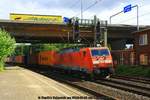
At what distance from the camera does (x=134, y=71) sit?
132 ft

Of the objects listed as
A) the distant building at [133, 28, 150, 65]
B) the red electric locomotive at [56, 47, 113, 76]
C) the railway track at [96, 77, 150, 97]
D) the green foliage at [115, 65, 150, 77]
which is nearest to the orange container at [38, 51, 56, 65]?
the green foliage at [115, 65, 150, 77]

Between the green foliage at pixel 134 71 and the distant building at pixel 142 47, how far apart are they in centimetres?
276

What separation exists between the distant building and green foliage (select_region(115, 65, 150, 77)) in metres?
2.76

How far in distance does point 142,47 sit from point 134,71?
855 centimetres

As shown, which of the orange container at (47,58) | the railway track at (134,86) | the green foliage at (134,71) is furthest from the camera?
the orange container at (47,58)

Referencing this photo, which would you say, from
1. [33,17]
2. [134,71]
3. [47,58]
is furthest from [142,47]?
[33,17]

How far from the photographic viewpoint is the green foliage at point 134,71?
37003 millimetres

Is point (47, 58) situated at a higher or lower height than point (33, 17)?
lower

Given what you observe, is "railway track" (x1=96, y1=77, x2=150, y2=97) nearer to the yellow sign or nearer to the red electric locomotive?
the red electric locomotive

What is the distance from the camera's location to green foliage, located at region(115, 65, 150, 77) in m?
37.0

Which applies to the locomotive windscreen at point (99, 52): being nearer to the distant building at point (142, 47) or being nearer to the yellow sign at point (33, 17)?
the distant building at point (142, 47)

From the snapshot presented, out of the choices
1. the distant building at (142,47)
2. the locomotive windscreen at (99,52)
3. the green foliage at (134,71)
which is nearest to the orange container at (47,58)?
the green foliage at (134,71)

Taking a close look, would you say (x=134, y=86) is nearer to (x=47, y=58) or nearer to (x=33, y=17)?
(x=47, y=58)

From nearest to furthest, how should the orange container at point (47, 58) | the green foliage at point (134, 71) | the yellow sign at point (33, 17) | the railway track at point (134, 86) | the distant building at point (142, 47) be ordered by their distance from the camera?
the railway track at point (134, 86) → the green foliage at point (134, 71) → the distant building at point (142, 47) → the orange container at point (47, 58) → the yellow sign at point (33, 17)
